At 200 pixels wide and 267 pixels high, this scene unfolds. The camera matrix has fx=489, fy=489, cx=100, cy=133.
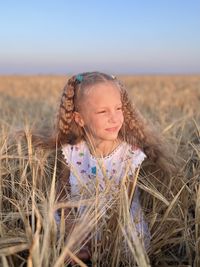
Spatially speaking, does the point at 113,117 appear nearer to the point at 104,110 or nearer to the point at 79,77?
the point at 104,110

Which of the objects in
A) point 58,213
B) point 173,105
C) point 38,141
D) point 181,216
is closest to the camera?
point 181,216

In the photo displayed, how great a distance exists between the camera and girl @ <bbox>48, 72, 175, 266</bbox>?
6.43 feet

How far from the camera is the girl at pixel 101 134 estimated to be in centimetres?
196

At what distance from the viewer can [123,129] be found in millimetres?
2201

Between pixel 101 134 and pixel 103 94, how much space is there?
0.54 feet

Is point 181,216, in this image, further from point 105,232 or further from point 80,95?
point 80,95

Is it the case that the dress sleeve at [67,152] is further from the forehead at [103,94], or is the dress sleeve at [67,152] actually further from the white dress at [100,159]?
the forehead at [103,94]

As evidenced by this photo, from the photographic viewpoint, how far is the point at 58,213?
1900 millimetres

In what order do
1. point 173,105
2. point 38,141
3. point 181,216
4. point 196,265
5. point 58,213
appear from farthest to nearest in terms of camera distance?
point 173,105 → point 38,141 → point 58,213 → point 181,216 → point 196,265

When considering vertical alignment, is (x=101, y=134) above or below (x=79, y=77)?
below

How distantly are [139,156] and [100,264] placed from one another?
72cm

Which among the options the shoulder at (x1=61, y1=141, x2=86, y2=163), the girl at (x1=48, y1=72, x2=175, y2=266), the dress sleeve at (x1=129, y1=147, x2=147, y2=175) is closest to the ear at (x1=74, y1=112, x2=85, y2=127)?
the girl at (x1=48, y1=72, x2=175, y2=266)

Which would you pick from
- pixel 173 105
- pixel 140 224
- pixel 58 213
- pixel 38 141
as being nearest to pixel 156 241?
pixel 140 224

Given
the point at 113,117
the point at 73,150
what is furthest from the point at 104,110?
the point at 73,150
